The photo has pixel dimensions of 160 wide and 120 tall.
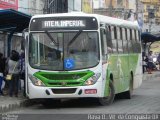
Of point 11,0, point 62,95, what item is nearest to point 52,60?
point 62,95

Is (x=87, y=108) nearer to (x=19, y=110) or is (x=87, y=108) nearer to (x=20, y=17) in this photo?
(x=19, y=110)

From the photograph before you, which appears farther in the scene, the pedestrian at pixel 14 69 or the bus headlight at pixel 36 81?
the pedestrian at pixel 14 69

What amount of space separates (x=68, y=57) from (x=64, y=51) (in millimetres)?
230

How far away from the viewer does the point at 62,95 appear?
15805mm

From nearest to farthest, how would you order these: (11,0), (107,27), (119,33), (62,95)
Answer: (62,95) → (107,27) → (119,33) → (11,0)

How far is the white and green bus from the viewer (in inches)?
620

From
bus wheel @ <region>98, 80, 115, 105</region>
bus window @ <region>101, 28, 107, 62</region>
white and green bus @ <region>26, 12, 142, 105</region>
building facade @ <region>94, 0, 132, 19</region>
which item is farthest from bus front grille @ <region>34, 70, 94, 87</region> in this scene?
building facade @ <region>94, 0, 132, 19</region>

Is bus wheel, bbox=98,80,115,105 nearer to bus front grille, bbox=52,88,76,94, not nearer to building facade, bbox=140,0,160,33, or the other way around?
bus front grille, bbox=52,88,76,94

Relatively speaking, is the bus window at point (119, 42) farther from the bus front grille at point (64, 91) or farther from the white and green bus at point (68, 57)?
the bus front grille at point (64, 91)

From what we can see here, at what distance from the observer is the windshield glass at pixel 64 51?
1583cm

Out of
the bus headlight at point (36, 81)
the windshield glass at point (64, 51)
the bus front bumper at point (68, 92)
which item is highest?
the windshield glass at point (64, 51)

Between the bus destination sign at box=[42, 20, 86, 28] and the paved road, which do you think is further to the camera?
the bus destination sign at box=[42, 20, 86, 28]

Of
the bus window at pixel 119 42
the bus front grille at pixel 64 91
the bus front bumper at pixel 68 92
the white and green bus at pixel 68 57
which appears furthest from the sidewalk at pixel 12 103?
the bus window at pixel 119 42

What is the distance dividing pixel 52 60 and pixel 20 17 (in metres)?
3.33
